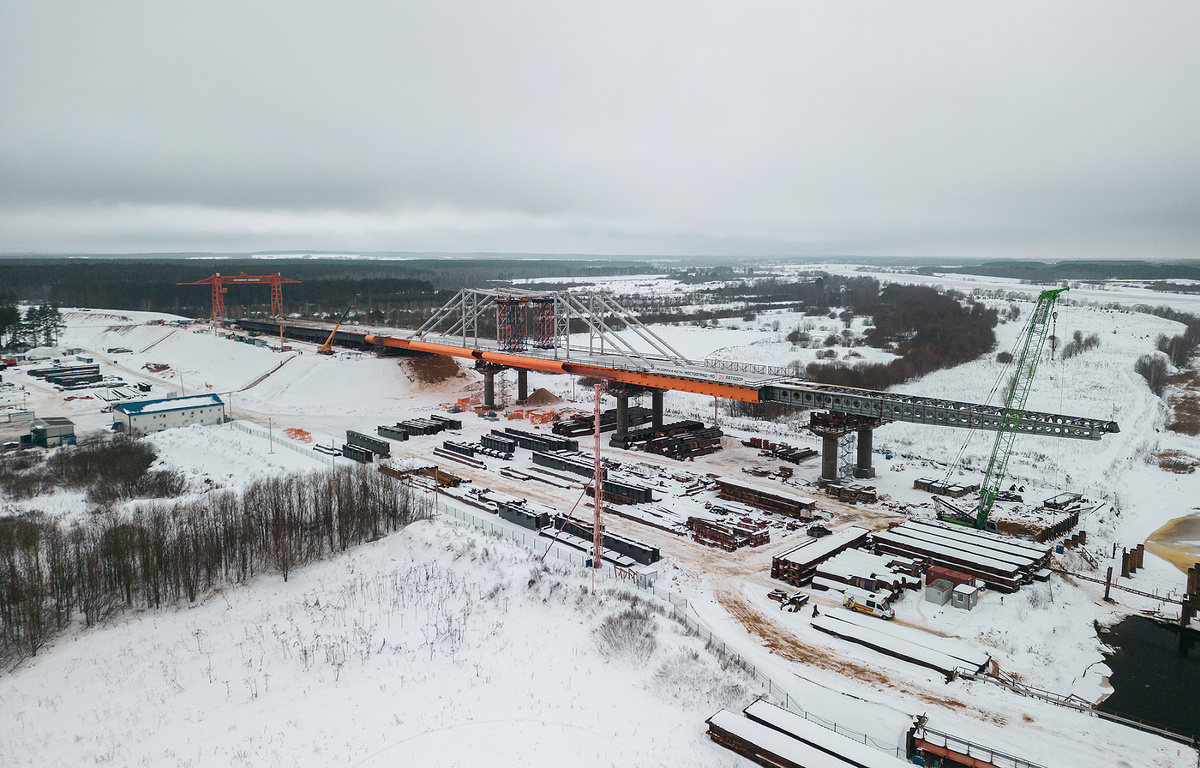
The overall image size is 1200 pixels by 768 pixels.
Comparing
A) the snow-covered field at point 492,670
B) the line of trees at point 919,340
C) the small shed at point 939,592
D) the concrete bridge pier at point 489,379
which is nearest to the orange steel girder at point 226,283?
the concrete bridge pier at point 489,379

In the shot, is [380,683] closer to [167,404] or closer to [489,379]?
[489,379]

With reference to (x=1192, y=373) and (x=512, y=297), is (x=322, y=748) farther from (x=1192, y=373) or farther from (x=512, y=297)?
(x=1192, y=373)

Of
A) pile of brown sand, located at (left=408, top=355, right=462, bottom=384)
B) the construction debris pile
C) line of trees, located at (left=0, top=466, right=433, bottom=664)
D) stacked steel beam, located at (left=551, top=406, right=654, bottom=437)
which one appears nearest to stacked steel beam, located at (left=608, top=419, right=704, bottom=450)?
stacked steel beam, located at (left=551, top=406, right=654, bottom=437)

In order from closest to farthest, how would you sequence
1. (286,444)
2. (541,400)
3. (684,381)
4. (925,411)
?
(925,411) < (684,381) < (286,444) < (541,400)

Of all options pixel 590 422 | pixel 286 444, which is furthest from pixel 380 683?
pixel 590 422

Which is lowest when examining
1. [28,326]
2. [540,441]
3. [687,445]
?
[540,441]

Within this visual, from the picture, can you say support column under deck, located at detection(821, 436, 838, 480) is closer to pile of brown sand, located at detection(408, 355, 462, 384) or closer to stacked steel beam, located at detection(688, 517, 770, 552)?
stacked steel beam, located at detection(688, 517, 770, 552)
